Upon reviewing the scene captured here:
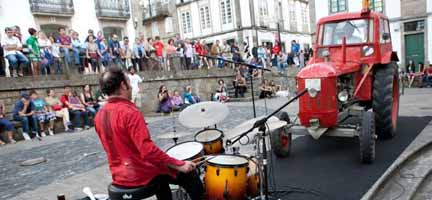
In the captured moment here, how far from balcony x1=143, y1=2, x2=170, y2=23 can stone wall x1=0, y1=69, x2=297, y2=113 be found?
16001mm

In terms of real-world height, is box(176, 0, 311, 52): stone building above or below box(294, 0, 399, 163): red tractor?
above

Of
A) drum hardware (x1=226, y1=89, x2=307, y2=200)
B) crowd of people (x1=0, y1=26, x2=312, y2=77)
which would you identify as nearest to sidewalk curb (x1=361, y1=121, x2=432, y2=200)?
drum hardware (x1=226, y1=89, x2=307, y2=200)

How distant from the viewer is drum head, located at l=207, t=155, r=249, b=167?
3.63 m

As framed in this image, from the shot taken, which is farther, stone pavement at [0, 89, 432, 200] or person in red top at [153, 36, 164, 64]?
person in red top at [153, 36, 164, 64]

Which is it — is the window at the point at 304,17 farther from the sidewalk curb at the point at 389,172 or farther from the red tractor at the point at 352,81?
the sidewalk curb at the point at 389,172

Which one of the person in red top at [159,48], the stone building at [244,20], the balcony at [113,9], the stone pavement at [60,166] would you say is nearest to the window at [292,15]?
the stone building at [244,20]

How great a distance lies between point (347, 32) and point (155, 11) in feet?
95.3

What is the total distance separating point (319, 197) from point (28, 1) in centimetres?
1601

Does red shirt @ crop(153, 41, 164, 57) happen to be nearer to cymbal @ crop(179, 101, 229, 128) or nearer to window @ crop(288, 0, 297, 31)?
cymbal @ crop(179, 101, 229, 128)

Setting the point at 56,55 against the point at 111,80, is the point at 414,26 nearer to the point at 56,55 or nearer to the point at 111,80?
the point at 56,55

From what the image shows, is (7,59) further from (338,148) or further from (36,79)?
(338,148)

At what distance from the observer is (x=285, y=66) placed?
20.7 metres

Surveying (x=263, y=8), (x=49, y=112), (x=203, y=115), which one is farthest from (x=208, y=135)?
(x=263, y=8)

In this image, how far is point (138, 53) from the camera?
14852mm
